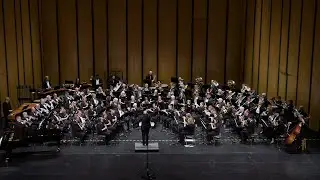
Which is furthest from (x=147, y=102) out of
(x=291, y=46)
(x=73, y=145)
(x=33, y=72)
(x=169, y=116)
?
(x=33, y=72)

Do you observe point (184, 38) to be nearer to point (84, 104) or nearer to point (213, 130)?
point (84, 104)

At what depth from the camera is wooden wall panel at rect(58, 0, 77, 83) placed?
20141 millimetres

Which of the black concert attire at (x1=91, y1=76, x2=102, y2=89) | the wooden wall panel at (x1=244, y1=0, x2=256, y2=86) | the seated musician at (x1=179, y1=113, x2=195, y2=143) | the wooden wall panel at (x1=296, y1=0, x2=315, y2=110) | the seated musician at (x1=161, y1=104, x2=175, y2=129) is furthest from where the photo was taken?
the wooden wall panel at (x1=244, y1=0, x2=256, y2=86)

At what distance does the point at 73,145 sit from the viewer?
531 inches

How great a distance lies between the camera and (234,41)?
20.6 meters

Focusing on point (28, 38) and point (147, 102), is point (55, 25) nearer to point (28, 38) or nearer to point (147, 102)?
point (28, 38)

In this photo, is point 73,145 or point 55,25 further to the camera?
point 55,25

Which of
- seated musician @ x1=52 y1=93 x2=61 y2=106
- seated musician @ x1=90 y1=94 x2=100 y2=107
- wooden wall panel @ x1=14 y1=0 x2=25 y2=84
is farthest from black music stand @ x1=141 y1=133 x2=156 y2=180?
wooden wall panel @ x1=14 y1=0 x2=25 y2=84

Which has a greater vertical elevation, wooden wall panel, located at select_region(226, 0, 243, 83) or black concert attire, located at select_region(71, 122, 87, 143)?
wooden wall panel, located at select_region(226, 0, 243, 83)

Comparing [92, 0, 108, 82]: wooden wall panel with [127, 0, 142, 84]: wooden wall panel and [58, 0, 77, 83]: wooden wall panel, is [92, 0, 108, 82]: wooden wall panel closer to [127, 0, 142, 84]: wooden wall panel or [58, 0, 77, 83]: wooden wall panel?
[58, 0, 77, 83]: wooden wall panel

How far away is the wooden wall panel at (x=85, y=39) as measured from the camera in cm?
2023

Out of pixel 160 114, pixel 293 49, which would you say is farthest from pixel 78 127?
pixel 293 49

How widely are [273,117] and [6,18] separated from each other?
10.1 meters

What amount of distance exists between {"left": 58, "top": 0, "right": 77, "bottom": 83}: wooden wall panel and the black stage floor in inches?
307
